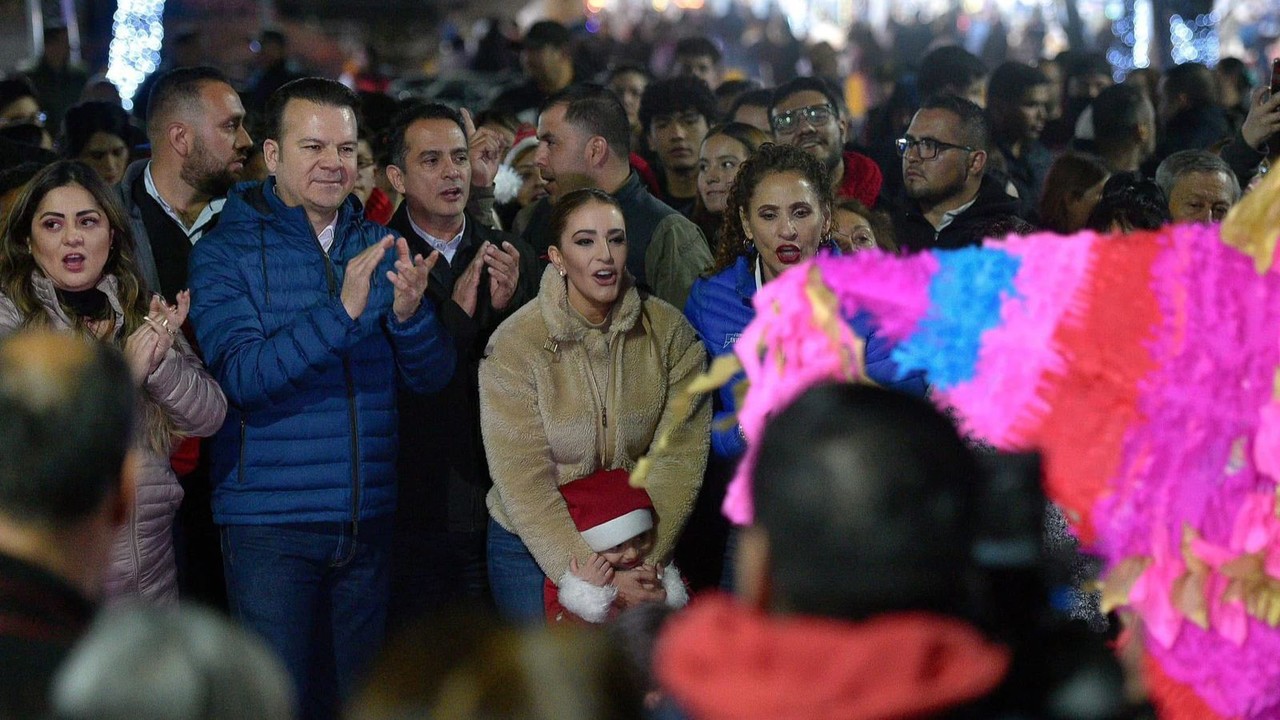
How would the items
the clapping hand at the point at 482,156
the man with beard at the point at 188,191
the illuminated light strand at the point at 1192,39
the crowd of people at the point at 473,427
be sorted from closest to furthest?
the crowd of people at the point at 473,427
the man with beard at the point at 188,191
the clapping hand at the point at 482,156
the illuminated light strand at the point at 1192,39

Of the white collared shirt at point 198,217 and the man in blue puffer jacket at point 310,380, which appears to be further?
the white collared shirt at point 198,217

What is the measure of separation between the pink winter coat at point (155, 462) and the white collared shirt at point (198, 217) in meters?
0.74

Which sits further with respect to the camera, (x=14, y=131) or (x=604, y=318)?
(x=14, y=131)

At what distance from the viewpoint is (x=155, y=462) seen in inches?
141

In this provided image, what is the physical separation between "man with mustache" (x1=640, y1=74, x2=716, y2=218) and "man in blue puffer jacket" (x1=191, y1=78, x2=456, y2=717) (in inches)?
101

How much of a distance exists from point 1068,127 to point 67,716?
23.4ft

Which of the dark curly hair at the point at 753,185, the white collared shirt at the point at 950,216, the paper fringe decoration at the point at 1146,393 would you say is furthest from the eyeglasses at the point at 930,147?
the paper fringe decoration at the point at 1146,393

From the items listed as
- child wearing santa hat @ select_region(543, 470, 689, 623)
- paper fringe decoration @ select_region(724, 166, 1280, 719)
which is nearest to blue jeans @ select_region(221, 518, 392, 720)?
child wearing santa hat @ select_region(543, 470, 689, 623)

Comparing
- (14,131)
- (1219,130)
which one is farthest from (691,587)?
(1219,130)

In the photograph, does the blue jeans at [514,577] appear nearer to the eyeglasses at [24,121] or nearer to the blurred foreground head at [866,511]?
the blurred foreground head at [866,511]

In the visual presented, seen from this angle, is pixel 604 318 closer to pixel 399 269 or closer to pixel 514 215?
pixel 399 269

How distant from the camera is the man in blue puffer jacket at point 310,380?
3.67m

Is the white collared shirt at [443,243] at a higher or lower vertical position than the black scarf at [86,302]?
higher

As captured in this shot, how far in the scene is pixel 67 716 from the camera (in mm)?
1441
